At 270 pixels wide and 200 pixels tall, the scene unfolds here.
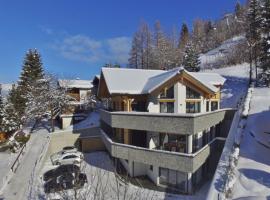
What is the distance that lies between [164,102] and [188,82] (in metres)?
3.08

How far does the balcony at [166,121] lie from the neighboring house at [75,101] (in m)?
17.4

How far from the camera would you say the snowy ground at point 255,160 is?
12984mm

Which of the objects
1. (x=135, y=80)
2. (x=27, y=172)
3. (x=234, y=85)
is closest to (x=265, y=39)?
(x=234, y=85)

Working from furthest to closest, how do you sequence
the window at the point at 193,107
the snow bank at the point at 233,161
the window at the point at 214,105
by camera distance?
the window at the point at 214,105, the window at the point at 193,107, the snow bank at the point at 233,161

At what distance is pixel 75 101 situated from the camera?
46156mm

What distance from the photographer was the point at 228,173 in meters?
14.6

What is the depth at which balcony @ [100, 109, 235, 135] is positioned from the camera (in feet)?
64.0

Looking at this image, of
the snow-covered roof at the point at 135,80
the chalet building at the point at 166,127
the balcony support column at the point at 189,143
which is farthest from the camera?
the snow-covered roof at the point at 135,80

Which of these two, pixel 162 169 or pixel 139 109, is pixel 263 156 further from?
pixel 139 109

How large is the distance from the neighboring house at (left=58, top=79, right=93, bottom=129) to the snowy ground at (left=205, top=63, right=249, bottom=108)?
23.0 meters

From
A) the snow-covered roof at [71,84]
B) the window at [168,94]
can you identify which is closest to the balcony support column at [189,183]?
the window at [168,94]

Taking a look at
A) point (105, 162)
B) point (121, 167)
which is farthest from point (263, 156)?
point (105, 162)

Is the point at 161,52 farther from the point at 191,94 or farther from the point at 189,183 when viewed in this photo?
the point at 189,183

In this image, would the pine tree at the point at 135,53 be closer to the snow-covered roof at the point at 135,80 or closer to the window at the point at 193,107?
the snow-covered roof at the point at 135,80
